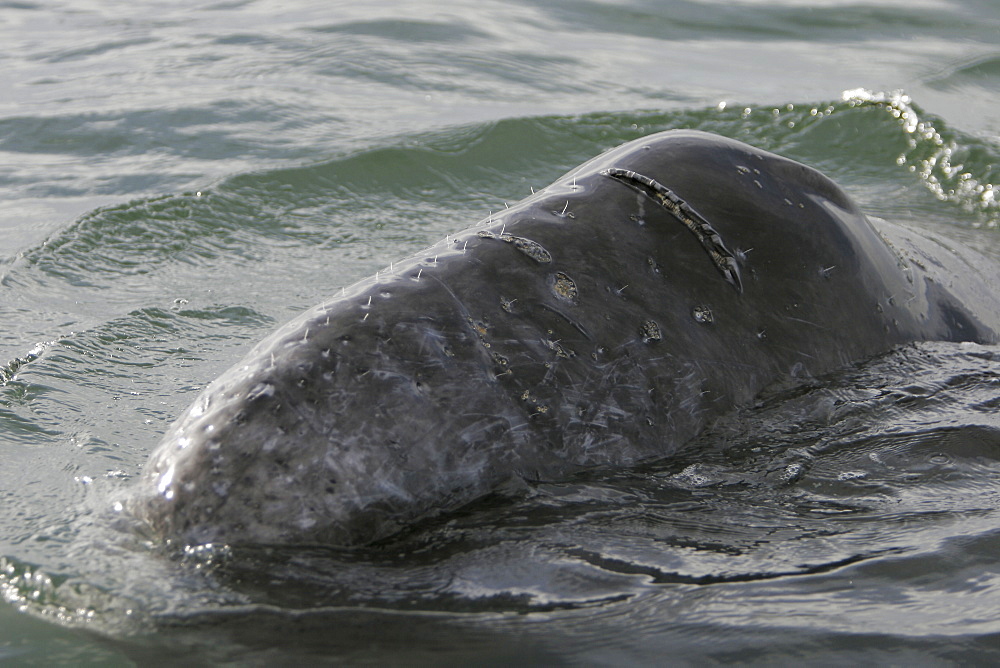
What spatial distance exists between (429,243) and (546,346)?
3390mm

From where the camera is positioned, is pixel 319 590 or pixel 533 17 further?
pixel 533 17

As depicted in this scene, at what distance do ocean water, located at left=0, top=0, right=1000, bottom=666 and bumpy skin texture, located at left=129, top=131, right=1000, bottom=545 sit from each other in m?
0.11

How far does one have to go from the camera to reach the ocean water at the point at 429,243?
8.89ft

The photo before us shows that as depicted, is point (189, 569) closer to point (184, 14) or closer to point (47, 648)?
point (47, 648)

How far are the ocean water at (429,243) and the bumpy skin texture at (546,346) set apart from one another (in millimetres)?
108

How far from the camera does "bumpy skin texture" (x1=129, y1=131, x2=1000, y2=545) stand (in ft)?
9.20

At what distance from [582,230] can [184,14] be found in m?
9.77

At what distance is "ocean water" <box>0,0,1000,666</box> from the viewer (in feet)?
8.89

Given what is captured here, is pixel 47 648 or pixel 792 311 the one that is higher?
pixel 792 311

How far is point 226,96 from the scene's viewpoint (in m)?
9.05

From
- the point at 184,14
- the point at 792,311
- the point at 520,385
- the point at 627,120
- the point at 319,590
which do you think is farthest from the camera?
the point at 184,14

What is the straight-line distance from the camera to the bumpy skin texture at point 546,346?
2805 mm

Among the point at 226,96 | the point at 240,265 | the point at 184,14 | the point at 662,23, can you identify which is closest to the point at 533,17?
the point at 662,23

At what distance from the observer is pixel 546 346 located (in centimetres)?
314
